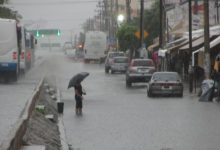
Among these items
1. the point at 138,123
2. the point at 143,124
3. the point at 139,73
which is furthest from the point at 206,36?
the point at 143,124

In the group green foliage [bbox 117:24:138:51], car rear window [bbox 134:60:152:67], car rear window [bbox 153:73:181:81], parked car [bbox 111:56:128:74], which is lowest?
parked car [bbox 111:56:128:74]

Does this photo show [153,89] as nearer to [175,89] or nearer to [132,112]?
[175,89]

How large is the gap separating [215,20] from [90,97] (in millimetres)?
21352

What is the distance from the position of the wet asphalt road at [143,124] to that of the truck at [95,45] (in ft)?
192

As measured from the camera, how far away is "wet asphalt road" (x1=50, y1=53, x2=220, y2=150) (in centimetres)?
1454

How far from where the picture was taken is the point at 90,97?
32.5 meters

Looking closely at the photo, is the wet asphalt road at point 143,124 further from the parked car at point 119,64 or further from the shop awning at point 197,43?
the parked car at point 119,64

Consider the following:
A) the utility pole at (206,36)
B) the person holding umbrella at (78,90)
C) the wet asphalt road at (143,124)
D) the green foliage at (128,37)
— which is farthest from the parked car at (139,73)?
the green foliage at (128,37)

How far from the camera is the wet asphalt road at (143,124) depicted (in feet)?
47.7

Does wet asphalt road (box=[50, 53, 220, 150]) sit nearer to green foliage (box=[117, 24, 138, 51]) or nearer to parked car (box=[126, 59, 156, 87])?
parked car (box=[126, 59, 156, 87])

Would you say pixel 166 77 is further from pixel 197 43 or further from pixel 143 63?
pixel 197 43

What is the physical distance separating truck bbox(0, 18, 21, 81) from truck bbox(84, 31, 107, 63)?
173 feet

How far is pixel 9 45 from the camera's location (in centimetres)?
3547

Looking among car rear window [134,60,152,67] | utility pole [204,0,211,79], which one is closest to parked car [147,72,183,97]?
utility pole [204,0,211,79]
